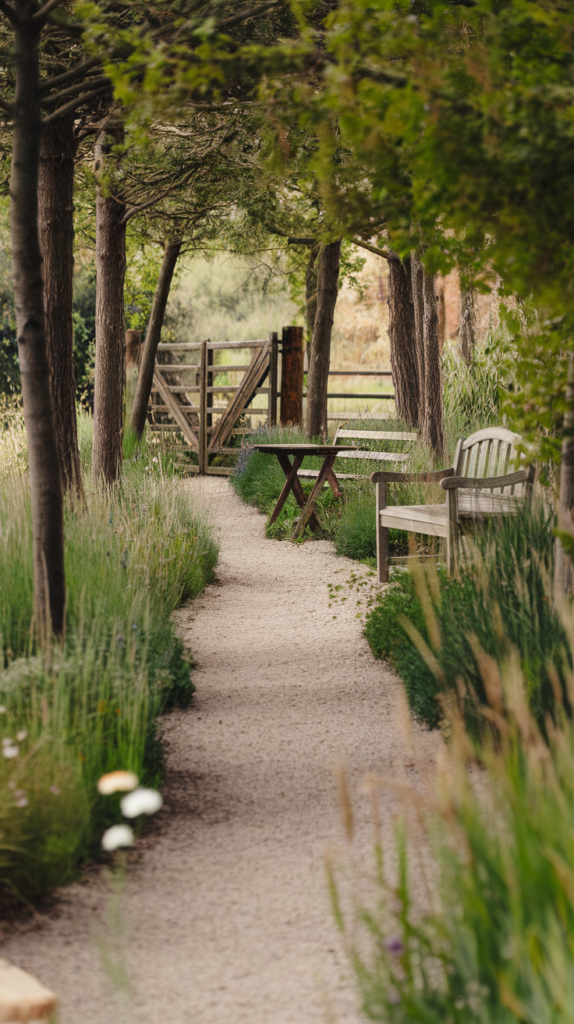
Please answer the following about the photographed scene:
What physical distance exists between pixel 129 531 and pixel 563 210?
3.68 meters

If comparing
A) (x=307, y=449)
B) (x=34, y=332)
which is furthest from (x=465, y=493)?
(x=34, y=332)

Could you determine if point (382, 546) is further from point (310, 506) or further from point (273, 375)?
point (273, 375)

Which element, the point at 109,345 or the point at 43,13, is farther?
the point at 109,345

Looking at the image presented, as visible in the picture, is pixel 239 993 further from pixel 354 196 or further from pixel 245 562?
pixel 245 562

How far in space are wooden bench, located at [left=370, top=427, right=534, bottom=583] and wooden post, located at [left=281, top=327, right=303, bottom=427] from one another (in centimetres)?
719

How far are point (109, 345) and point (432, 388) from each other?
3115 millimetres

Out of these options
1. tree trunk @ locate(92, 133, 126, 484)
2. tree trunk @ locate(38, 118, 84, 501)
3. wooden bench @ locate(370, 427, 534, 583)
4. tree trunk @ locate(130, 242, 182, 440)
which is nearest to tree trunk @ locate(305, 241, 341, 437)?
tree trunk @ locate(130, 242, 182, 440)

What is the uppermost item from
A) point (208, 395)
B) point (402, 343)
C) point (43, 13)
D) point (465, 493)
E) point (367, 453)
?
point (43, 13)

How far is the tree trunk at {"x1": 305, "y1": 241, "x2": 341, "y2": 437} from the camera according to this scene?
454 inches

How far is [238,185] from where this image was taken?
8.34 m

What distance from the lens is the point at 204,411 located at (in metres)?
14.4

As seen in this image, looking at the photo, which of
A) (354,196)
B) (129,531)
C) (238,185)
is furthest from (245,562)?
(354,196)

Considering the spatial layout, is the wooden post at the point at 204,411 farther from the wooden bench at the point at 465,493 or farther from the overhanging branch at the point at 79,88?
the overhanging branch at the point at 79,88

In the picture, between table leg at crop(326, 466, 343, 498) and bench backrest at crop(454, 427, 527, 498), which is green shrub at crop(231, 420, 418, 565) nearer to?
table leg at crop(326, 466, 343, 498)
